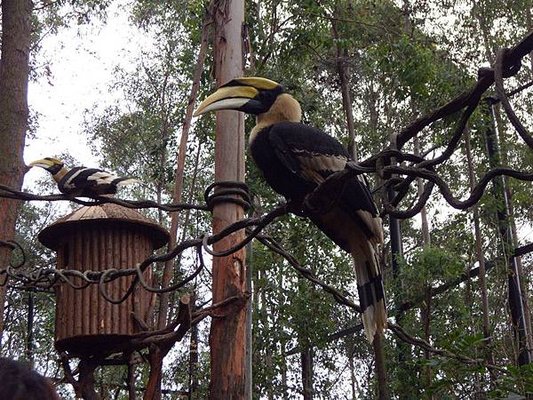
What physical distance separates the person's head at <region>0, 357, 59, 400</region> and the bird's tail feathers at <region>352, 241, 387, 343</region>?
1411 millimetres

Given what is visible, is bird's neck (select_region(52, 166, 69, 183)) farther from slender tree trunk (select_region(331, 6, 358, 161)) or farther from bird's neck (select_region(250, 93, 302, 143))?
slender tree trunk (select_region(331, 6, 358, 161))

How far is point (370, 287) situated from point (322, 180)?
1.18 ft

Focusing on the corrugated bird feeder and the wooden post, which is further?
the corrugated bird feeder

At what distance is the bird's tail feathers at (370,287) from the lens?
2297mm

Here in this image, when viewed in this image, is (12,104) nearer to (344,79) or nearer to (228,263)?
(228,263)

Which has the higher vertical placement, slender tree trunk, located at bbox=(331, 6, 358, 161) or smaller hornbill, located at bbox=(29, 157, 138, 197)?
slender tree trunk, located at bbox=(331, 6, 358, 161)

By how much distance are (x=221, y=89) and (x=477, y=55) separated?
5118 millimetres

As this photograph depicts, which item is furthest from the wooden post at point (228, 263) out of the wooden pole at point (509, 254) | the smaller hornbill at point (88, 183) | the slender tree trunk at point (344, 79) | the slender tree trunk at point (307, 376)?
the slender tree trunk at point (307, 376)

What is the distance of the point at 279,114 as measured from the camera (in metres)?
2.47

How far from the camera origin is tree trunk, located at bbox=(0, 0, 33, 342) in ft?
12.7

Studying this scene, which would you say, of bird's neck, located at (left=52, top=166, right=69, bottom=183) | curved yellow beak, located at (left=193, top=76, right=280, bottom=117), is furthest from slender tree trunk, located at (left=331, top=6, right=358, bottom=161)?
curved yellow beak, located at (left=193, top=76, right=280, bottom=117)

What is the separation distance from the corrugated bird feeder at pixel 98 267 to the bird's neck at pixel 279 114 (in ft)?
3.99

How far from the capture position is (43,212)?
11.2m

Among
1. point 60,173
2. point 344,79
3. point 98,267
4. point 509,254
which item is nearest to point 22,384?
point 60,173
